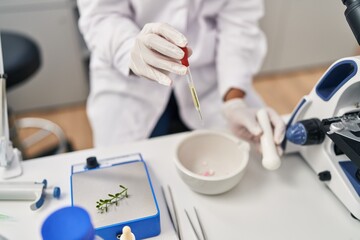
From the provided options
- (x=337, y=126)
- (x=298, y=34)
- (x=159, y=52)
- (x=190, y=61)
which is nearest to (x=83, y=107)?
(x=190, y=61)

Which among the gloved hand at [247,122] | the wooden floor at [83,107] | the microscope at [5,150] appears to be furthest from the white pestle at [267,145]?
the wooden floor at [83,107]

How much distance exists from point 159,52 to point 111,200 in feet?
0.90

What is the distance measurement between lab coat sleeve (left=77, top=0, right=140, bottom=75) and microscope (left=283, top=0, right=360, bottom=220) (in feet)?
1.32

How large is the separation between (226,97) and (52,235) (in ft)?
2.02

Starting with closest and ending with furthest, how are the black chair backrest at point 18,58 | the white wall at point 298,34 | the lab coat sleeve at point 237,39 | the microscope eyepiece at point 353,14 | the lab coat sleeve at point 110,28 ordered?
1. the microscope eyepiece at point 353,14
2. the lab coat sleeve at point 110,28
3. the lab coat sleeve at point 237,39
4. the black chair backrest at point 18,58
5. the white wall at point 298,34

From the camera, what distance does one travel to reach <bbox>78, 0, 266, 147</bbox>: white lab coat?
0.88m

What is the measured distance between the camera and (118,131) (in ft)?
3.30

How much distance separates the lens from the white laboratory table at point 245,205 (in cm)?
60

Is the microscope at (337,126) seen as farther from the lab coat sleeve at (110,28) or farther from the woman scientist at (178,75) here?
the lab coat sleeve at (110,28)

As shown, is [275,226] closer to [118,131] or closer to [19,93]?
[118,131]

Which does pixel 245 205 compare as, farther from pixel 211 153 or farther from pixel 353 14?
pixel 353 14

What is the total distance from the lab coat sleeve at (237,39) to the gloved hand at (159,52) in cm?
34

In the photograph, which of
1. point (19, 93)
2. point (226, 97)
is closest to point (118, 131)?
point (226, 97)

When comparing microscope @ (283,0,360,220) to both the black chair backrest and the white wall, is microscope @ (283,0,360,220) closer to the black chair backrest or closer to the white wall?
the black chair backrest
